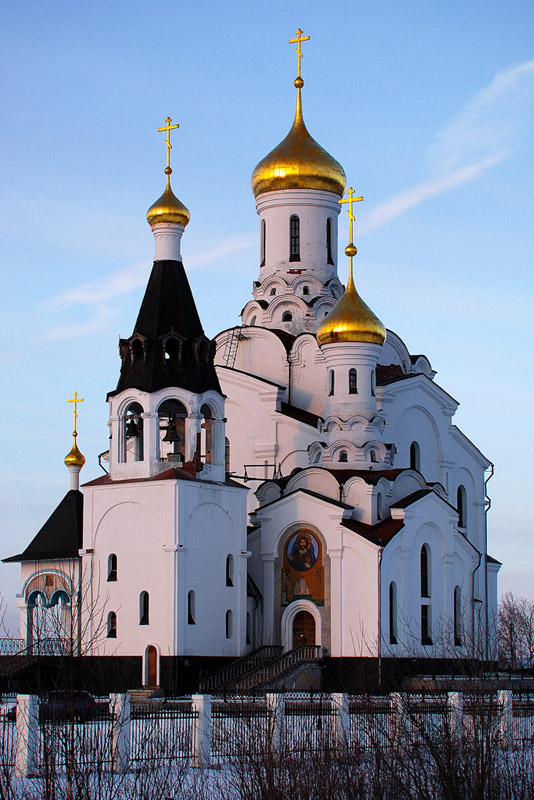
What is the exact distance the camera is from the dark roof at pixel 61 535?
29.1 metres

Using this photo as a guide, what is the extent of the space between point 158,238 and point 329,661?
9309mm

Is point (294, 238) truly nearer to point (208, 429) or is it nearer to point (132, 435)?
point (208, 429)

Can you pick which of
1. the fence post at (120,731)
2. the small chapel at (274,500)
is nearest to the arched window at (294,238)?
the small chapel at (274,500)

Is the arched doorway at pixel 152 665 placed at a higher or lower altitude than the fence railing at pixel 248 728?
higher

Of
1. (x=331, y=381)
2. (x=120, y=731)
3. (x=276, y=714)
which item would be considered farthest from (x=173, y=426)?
(x=120, y=731)

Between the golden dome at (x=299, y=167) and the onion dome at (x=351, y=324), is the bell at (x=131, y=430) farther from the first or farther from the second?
the golden dome at (x=299, y=167)

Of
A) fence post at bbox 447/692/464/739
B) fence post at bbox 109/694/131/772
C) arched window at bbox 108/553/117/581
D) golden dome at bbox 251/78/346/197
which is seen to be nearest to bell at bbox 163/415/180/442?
arched window at bbox 108/553/117/581

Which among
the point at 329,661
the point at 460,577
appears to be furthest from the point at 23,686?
the point at 460,577

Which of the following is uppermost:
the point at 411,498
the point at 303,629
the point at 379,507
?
the point at 411,498

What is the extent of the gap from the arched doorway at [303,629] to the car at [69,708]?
1123 centimetres

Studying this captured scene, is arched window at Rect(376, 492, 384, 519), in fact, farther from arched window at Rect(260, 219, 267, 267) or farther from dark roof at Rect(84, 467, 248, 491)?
arched window at Rect(260, 219, 267, 267)

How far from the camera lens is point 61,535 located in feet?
96.8

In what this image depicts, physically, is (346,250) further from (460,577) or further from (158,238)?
(460,577)

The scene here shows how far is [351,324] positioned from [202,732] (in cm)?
1637
